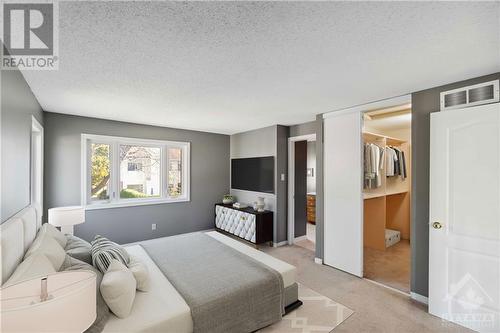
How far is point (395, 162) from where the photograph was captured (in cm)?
438

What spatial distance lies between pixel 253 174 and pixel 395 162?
2.78 meters

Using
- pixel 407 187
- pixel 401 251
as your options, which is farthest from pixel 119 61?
pixel 407 187

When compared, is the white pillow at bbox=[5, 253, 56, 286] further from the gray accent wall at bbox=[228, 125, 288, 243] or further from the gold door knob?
the gray accent wall at bbox=[228, 125, 288, 243]

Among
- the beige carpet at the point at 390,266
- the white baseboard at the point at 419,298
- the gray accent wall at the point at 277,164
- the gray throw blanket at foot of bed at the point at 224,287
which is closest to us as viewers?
the gray throw blanket at foot of bed at the point at 224,287

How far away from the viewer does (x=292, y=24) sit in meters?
1.40

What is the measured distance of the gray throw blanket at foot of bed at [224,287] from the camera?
1794 mm

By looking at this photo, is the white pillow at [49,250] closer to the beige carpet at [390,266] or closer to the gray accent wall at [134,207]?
the gray accent wall at [134,207]

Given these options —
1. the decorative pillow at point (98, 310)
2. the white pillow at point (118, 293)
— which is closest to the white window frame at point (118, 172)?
the decorative pillow at point (98, 310)

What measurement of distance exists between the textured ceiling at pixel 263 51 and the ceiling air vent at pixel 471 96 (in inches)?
5.1

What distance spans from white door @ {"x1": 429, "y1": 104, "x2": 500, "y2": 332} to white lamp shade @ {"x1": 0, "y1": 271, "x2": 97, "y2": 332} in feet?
9.66

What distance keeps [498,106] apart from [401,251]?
300cm

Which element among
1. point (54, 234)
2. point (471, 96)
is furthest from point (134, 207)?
point (471, 96)

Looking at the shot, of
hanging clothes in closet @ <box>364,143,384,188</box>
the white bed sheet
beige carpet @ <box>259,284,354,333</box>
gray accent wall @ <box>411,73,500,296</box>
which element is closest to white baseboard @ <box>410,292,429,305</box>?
gray accent wall @ <box>411,73,500,296</box>

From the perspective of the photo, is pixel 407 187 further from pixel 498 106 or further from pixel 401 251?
pixel 498 106
